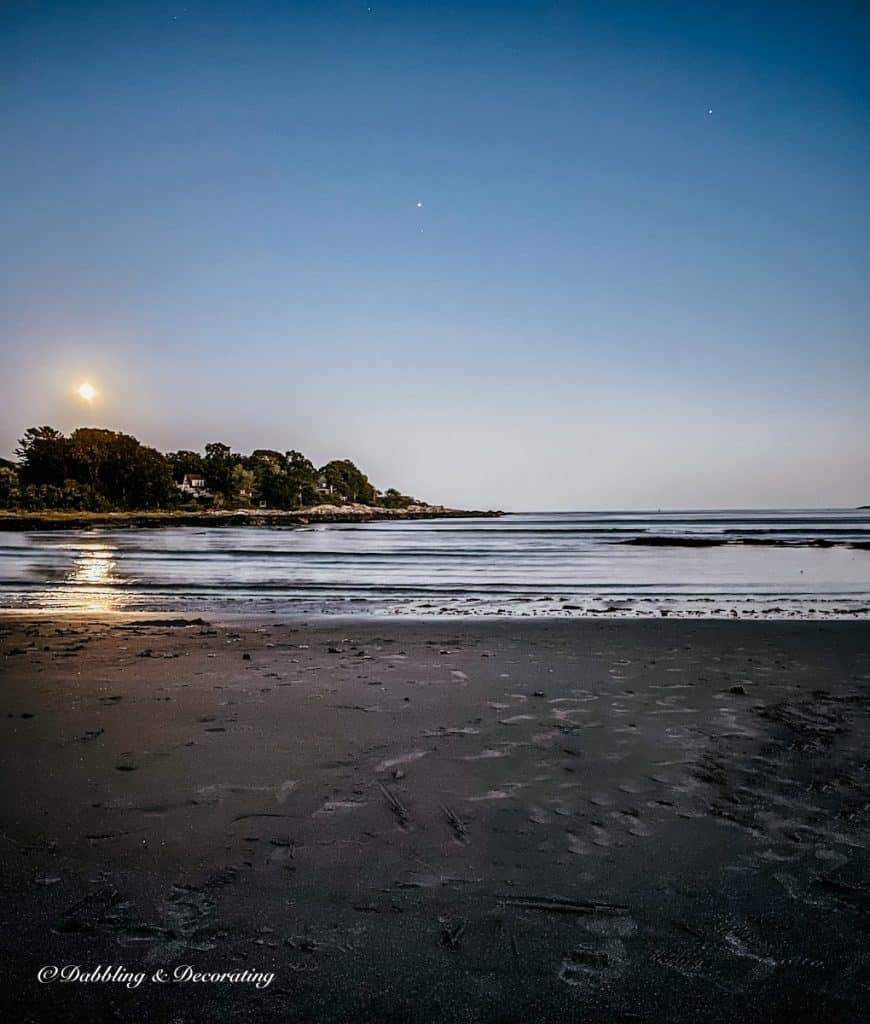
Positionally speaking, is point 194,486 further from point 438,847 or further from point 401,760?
point 438,847

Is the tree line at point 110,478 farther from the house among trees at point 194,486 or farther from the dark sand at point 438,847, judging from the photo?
the dark sand at point 438,847

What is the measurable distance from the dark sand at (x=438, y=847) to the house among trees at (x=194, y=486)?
150 metres

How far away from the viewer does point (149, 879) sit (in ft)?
11.8

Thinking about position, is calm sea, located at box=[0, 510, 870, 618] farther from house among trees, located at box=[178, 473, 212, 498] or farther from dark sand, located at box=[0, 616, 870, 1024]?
house among trees, located at box=[178, 473, 212, 498]

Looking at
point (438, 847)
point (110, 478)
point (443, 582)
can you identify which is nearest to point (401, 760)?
point (438, 847)

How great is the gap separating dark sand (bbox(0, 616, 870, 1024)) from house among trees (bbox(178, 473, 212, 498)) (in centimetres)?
14968

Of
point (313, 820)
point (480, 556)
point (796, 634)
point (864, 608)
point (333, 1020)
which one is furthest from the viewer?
point (480, 556)

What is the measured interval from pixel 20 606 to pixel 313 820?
14.7 m

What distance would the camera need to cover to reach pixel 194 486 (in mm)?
159125

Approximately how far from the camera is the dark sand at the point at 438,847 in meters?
2.81

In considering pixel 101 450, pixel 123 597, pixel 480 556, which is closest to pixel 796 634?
pixel 123 597

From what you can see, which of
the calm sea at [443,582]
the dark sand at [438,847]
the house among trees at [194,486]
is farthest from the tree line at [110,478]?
the dark sand at [438,847]

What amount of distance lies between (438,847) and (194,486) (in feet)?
542

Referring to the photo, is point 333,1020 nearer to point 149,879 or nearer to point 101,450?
point 149,879
